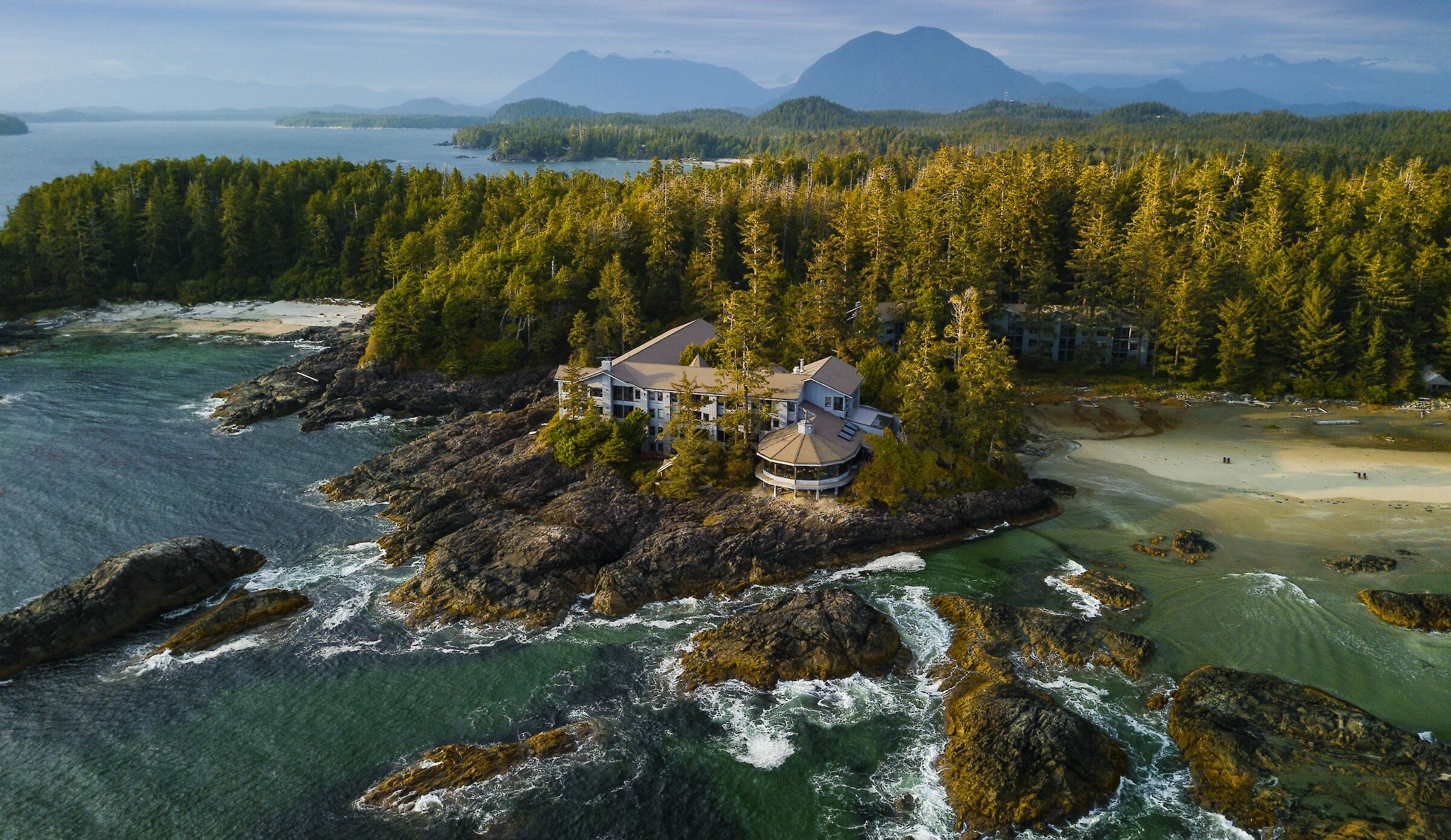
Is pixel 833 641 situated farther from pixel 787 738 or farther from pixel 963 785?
pixel 963 785

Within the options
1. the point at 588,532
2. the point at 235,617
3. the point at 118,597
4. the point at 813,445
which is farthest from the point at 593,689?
the point at 118,597

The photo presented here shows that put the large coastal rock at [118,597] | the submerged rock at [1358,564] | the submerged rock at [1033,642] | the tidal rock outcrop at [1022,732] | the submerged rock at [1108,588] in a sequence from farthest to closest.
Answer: the submerged rock at [1358,564], the submerged rock at [1108,588], the large coastal rock at [118,597], the submerged rock at [1033,642], the tidal rock outcrop at [1022,732]

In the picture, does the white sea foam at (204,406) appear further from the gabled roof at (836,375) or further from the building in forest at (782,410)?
the gabled roof at (836,375)

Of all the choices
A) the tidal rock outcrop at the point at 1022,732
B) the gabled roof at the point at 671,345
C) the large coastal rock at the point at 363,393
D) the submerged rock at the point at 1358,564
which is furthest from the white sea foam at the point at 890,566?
the large coastal rock at the point at 363,393

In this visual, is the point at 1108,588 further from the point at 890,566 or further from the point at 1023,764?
the point at 1023,764

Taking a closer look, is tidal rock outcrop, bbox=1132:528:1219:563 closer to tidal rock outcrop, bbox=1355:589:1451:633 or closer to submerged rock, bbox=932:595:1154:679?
tidal rock outcrop, bbox=1355:589:1451:633

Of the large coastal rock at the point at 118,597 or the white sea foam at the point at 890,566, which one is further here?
the white sea foam at the point at 890,566

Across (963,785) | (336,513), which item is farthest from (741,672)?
(336,513)
